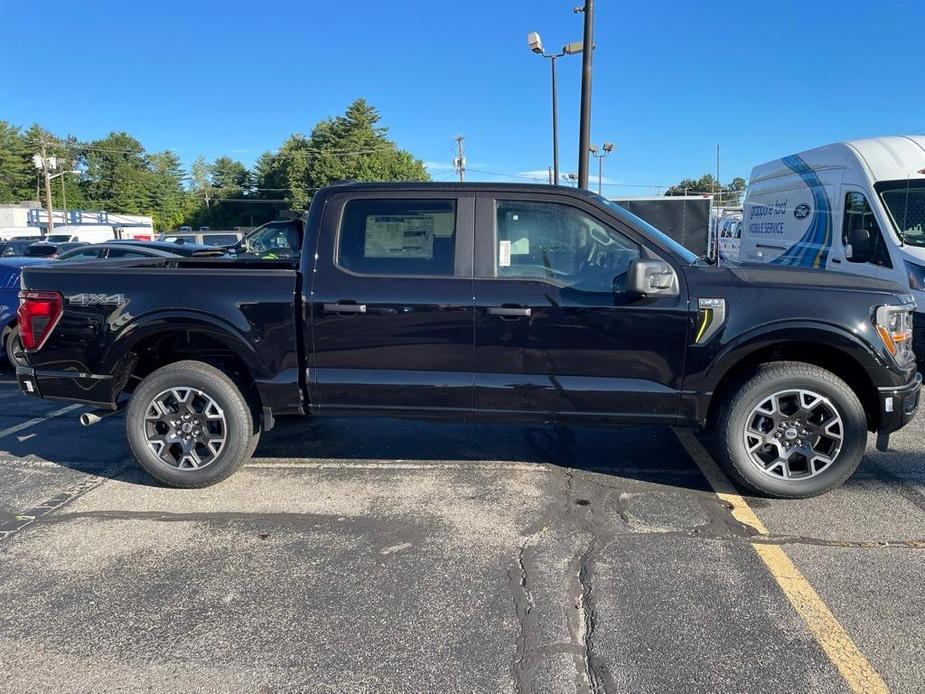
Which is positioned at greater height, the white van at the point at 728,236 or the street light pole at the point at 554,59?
the street light pole at the point at 554,59

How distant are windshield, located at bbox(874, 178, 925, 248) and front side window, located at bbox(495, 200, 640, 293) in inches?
193

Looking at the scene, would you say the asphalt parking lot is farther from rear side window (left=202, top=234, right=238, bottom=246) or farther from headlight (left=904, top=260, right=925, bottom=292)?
rear side window (left=202, top=234, right=238, bottom=246)

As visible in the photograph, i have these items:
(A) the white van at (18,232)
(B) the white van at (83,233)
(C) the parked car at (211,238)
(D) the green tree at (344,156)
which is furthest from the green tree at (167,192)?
(C) the parked car at (211,238)

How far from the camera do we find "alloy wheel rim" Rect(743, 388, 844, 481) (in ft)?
12.5

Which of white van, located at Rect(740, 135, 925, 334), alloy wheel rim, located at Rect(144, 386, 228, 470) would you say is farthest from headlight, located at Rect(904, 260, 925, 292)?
alloy wheel rim, located at Rect(144, 386, 228, 470)

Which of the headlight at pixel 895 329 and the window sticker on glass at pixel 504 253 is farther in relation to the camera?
the window sticker on glass at pixel 504 253

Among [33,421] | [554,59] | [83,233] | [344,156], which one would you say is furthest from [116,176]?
[33,421]

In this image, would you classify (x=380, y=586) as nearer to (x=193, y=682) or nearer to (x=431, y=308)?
(x=193, y=682)

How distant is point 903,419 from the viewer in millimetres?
3830

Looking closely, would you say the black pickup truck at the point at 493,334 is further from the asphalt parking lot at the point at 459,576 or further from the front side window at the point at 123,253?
the front side window at the point at 123,253

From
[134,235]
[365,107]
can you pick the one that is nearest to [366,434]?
[134,235]

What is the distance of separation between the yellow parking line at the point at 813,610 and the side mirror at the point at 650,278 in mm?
1378

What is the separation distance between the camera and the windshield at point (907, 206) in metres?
6.92

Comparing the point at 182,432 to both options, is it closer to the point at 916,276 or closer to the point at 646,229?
the point at 646,229
